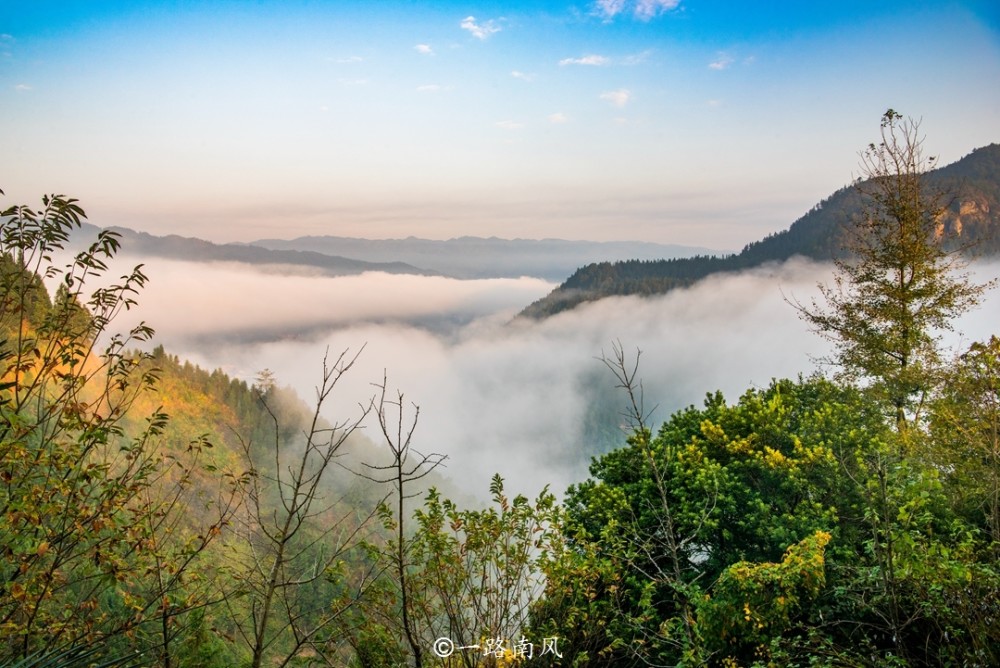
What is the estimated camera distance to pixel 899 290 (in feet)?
42.7

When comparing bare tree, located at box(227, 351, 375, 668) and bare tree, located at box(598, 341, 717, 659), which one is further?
bare tree, located at box(598, 341, 717, 659)

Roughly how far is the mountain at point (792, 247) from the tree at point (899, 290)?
63.1 metres

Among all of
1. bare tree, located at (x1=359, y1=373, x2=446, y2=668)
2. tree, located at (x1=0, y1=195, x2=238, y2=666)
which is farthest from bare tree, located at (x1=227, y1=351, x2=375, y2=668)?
tree, located at (x1=0, y1=195, x2=238, y2=666)

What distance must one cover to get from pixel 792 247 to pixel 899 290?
410 ft

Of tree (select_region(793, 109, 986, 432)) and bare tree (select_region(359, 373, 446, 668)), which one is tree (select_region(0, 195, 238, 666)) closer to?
bare tree (select_region(359, 373, 446, 668))

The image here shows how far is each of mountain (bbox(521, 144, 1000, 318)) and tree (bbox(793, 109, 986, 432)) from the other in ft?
207

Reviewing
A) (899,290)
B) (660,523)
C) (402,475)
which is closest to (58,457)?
(402,475)

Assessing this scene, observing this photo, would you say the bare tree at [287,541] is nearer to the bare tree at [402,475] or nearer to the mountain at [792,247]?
the bare tree at [402,475]

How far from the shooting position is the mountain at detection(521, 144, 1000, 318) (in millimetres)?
89250

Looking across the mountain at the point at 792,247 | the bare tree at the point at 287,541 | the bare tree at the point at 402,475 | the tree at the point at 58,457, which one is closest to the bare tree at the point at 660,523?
the bare tree at the point at 402,475

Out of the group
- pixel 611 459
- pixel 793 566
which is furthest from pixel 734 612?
pixel 611 459

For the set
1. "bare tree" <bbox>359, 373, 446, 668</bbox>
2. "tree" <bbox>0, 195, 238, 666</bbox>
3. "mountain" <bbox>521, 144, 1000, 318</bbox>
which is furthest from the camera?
"mountain" <bbox>521, 144, 1000, 318</bbox>

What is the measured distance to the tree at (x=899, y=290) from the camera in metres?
12.6

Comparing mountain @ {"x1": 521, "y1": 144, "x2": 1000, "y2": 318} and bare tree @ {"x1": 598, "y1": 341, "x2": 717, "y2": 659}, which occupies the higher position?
mountain @ {"x1": 521, "y1": 144, "x2": 1000, "y2": 318}
